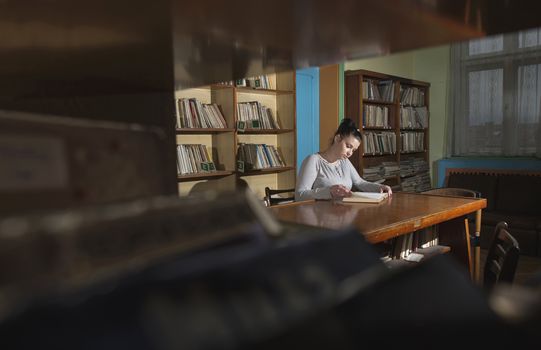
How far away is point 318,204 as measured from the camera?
260 centimetres

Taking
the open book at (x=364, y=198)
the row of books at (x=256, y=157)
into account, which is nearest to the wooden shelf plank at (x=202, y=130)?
the row of books at (x=256, y=157)

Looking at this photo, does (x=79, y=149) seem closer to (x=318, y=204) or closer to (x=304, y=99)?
A: (x=318, y=204)

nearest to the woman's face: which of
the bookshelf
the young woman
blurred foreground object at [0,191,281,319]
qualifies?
the young woman

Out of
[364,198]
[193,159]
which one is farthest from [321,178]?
[193,159]

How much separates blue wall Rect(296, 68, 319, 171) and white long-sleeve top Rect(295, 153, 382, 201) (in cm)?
118

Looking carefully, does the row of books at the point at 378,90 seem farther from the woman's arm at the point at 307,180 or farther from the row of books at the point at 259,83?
the woman's arm at the point at 307,180

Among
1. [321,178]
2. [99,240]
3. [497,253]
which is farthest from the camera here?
[321,178]

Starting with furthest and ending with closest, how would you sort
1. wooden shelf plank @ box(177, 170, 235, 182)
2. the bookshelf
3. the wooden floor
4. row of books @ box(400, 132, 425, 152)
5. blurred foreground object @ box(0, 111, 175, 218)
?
row of books @ box(400, 132, 425, 152)
the bookshelf
the wooden floor
wooden shelf plank @ box(177, 170, 235, 182)
blurred foreground object @ box(0, 111, 175, 218)

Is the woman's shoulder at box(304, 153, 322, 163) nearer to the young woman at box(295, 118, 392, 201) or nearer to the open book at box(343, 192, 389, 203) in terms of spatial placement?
the young woman at box(295, 118, 392, 201)

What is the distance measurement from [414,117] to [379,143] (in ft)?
3.10

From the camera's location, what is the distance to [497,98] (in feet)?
17.4

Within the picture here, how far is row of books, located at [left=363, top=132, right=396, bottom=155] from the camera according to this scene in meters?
5.18

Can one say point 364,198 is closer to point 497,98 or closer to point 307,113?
point 307,113

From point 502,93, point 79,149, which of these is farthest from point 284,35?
point 502,93
